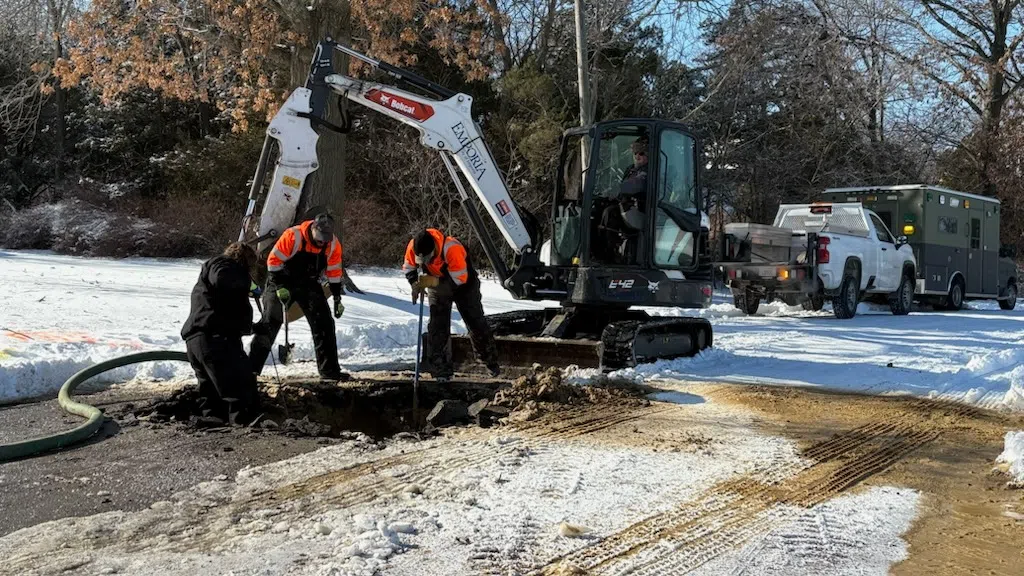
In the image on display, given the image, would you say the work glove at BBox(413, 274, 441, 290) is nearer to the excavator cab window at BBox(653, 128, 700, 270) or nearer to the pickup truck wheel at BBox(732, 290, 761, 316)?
the excavator cab window at BBox(653, 128, 700, 270)

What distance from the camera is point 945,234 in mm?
20391

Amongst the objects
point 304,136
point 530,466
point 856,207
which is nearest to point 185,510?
point 530,466

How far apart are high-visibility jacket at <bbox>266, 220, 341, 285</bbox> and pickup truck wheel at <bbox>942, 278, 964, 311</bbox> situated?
55.2ft

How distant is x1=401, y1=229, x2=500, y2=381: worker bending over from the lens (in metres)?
8.93

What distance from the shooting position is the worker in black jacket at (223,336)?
6883 mm

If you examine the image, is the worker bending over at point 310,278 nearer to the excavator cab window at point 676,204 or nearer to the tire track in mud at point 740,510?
the excavator cab window at point 676,204

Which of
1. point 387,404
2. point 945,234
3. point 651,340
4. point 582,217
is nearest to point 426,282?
point 387,404

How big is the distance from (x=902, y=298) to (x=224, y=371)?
15637 millimetres

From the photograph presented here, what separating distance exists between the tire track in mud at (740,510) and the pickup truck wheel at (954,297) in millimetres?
15715

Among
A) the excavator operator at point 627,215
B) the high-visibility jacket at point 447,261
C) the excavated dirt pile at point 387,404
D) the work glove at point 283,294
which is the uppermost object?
the excavator operator at point 627,215

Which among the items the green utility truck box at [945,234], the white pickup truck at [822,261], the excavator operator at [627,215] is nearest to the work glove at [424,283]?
the excavator operator at [627,215]

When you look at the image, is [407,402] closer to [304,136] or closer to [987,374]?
[304,136]

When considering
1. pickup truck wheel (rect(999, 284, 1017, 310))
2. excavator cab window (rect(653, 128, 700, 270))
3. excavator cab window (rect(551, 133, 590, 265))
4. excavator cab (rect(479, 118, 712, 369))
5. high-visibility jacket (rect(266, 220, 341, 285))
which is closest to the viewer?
high-visibility jacket (rect(266, 220, 341, 285))

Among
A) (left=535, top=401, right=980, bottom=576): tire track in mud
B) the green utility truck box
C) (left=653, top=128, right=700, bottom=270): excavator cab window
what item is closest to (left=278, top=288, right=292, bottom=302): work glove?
(left=653, top=128, right=700, bottom=270): excavator cab window
